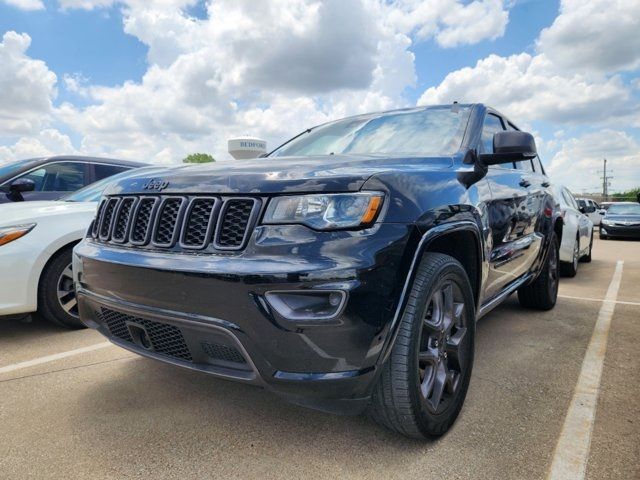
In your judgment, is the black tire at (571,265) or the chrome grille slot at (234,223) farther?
the black tire at (571,265)

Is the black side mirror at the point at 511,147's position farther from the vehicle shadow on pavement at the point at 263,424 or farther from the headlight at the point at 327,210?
the vehicle shadow on pavement at the point at 263,424

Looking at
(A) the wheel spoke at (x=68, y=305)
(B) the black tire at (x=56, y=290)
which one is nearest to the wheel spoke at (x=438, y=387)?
(B) the black tire at (x=56, y=290)

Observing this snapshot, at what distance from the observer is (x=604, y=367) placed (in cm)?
290

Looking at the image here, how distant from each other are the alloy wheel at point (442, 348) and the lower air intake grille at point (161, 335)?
989 millimetres

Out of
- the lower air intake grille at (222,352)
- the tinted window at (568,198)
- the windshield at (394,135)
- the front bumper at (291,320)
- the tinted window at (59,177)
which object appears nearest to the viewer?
the front bumper at (291,320)

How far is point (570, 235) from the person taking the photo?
6418 mm

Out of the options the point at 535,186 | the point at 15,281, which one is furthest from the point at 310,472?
the point at 535,186

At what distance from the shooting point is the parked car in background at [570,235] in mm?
6328

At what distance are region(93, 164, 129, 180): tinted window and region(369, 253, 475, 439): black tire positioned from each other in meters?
4.47

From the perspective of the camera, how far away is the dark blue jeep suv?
1.60m

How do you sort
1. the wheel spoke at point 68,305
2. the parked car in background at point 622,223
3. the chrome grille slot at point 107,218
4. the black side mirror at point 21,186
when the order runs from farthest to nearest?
1. the parked car in background at point 622,223
2. the black side mirror at point 21,186
3. the wheel spoke at point 68,305
4. the chrome grille slot at point 107,218

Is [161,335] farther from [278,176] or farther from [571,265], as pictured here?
[571,265]

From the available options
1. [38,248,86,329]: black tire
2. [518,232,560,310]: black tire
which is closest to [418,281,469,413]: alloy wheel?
[518,232,560,310]: black tire

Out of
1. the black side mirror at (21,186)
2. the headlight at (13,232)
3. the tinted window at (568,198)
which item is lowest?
the tinted window at (568,198)
